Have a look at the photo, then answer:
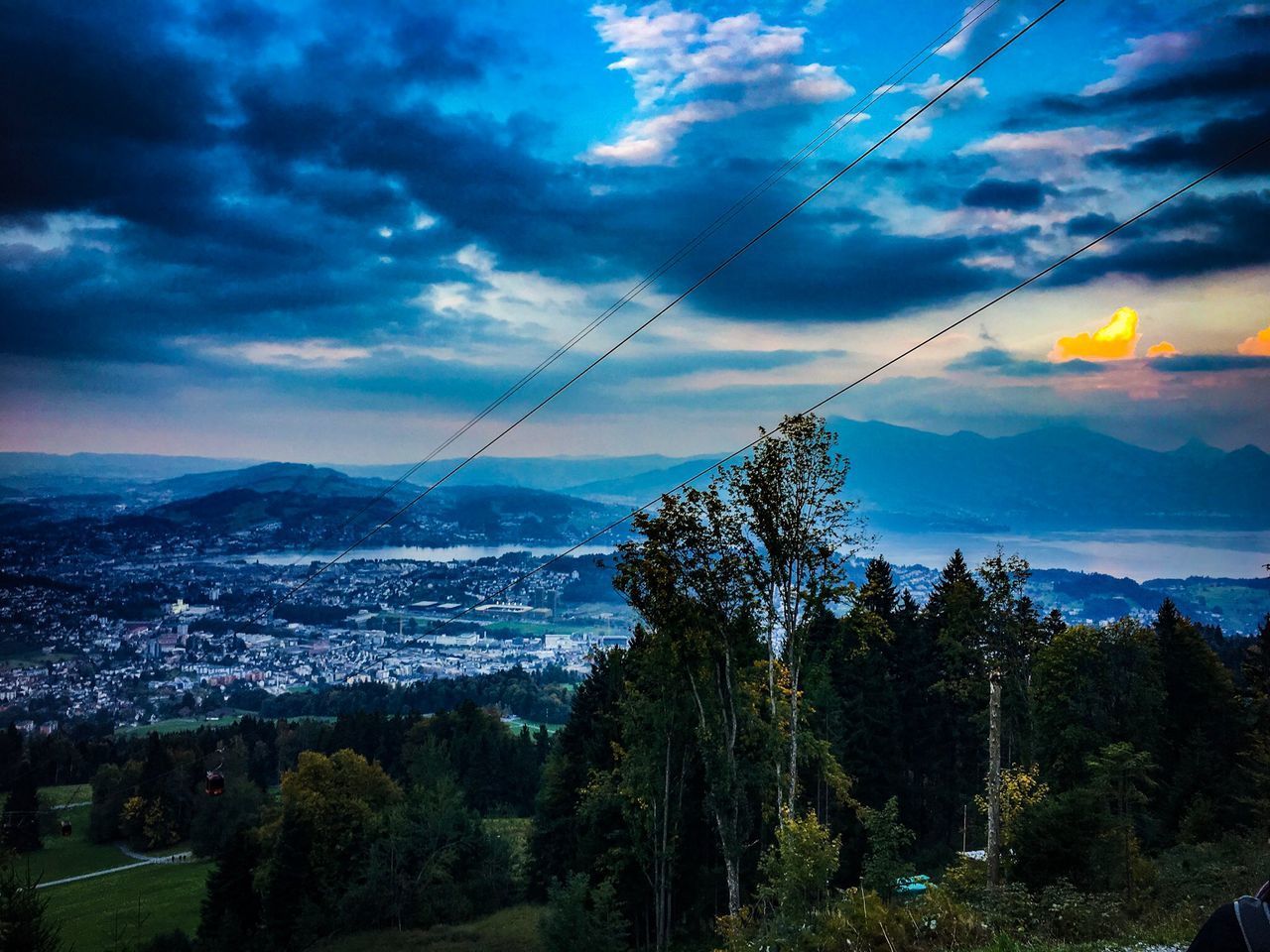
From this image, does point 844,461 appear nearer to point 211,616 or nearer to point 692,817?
point 692,817

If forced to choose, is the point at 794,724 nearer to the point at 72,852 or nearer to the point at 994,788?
the point at 994,788

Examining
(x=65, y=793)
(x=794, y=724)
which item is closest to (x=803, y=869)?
(x=794, y=724)

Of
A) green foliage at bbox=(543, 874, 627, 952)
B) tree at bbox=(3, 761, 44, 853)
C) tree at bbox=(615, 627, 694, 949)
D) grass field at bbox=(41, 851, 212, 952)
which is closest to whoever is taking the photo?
green foliage at bbox=(543, 874, 627, 952)

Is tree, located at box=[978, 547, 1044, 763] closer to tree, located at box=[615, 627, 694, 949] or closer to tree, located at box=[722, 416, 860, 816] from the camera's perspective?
tree, located at box=[722, 416, 860, 816]

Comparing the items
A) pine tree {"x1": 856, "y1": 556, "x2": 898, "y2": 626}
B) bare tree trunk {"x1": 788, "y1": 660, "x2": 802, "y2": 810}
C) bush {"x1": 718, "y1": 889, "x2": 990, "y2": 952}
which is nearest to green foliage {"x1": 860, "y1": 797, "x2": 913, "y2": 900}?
bare tree trunk {"x1": 788, "y1": 660, "x2": 802, "y2": 810}

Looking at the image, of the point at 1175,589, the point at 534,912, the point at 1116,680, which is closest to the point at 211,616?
the point at 534,912

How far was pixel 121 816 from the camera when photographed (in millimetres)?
74625

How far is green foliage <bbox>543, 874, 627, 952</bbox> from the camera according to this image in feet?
78.0

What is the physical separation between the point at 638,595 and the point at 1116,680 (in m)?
26.6

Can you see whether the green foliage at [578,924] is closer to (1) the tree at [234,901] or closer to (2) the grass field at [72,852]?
(1) the tree at [234,901]

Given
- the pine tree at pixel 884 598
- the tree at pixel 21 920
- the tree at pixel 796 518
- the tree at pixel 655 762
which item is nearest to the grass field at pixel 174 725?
the pine tree at pixel 884 598

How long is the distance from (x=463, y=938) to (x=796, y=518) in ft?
93.0

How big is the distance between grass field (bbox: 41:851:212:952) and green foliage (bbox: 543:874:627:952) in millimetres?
31735

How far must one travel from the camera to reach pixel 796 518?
1986 centimetres
